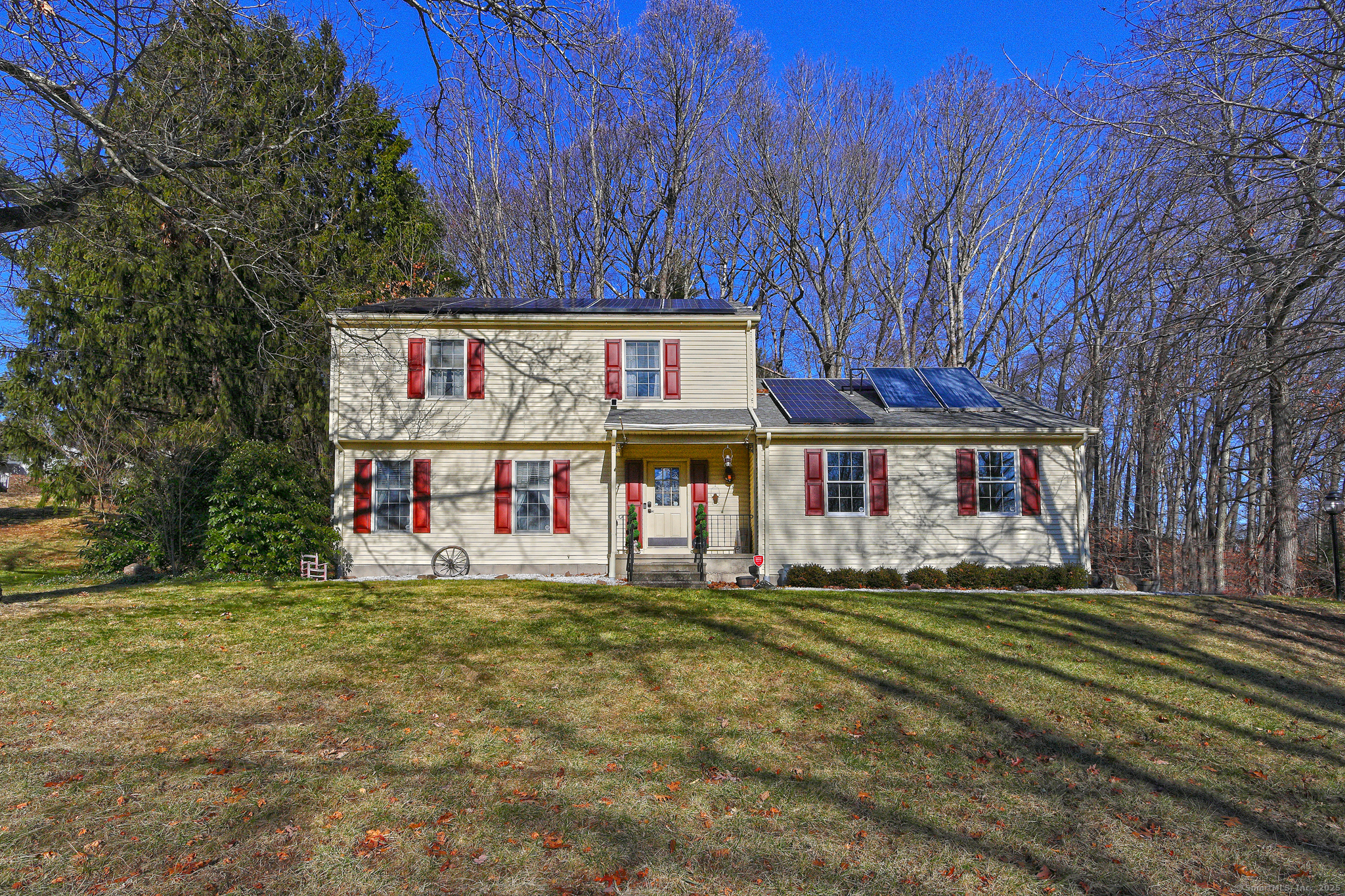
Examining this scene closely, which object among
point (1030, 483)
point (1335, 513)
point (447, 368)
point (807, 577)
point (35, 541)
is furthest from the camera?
point (35, 541)

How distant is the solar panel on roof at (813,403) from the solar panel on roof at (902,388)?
2.95 feet

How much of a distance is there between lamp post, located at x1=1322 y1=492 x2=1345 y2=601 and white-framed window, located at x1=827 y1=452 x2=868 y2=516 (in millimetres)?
8317

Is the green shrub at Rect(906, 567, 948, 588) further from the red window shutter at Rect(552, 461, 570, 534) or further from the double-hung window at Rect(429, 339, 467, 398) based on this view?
the double-hung window at Rect(429, 339, 467, 398)

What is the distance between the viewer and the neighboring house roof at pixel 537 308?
15438 millimetres

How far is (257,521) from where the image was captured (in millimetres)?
13789

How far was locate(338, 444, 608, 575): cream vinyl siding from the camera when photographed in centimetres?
1511

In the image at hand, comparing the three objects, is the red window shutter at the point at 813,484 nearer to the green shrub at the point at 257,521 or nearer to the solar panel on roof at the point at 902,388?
the solar panel on roof at the point at 902,388

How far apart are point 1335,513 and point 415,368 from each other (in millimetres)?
18555

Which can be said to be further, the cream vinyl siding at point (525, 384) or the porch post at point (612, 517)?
the cream vinyl siding at point (525, 384)

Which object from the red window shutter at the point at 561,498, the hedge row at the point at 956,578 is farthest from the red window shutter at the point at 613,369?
the hedge row at the point at 956,578

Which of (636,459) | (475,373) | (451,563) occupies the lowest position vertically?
(451,563)

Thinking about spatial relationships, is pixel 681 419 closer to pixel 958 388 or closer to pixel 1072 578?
pixel 958 388

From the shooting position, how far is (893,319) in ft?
92.8

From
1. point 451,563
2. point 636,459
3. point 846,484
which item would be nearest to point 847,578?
point 846,484
